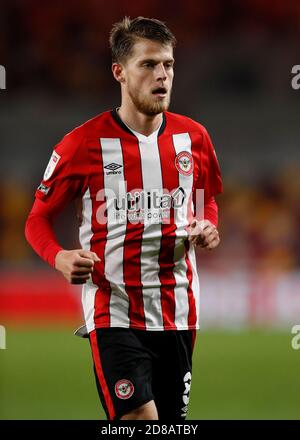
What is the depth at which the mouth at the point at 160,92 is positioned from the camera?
3.68 metres

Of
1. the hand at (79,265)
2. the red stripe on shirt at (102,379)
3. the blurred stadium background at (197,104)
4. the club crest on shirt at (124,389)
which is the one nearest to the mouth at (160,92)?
the hand at (79,265)

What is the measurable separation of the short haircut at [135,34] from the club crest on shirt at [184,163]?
48 cm

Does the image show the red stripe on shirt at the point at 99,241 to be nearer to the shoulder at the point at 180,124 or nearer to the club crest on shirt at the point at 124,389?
the club crest on shirt at the point at 124,389

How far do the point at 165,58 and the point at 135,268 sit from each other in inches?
35.4

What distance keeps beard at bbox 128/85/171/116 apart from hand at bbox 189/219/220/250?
51 centimetres

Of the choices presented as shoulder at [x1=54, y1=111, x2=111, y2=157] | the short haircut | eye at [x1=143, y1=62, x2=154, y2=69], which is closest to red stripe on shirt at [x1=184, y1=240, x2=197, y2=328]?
shoulder at [x1=54, y1=111, x2=111, y2=157]

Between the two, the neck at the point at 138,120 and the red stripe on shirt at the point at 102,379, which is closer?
the red stripe on shirt at the point at 102,379

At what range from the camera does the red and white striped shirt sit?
12.1ft

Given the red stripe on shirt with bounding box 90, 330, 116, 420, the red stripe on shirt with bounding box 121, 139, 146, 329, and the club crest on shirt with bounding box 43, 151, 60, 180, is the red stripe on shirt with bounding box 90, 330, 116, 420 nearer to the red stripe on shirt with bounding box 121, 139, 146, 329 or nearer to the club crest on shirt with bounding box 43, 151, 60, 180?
the red stripe on shirt with bounding box 121, 139, 146, 329

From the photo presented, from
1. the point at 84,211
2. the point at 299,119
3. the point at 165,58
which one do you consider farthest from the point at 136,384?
the point at 299,119

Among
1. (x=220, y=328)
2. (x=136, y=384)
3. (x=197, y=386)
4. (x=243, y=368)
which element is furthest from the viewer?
(x=220, y=328)

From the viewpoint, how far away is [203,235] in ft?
11.8

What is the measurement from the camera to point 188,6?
50.9ft

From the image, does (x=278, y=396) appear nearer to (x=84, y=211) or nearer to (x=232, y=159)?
(x=84, y=211)
